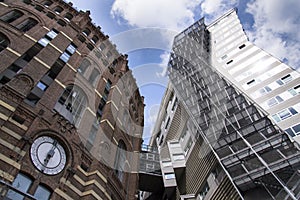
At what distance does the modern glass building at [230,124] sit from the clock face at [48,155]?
11.7 metres

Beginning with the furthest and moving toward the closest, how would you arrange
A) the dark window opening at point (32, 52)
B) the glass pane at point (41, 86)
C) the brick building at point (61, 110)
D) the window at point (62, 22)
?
the window at point (62, 22)
the dark window opening at point (32, 52)
the glass pane at point (41, 86)
the brick building at point (61, 110)

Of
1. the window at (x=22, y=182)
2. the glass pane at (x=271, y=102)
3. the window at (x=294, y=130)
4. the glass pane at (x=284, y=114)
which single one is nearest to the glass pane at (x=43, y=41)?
the window at (x=22, y=182)

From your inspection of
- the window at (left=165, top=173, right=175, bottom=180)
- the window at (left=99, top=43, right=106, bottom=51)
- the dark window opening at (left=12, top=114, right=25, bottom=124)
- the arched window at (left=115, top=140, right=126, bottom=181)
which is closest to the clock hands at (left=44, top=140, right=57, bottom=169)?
the dark window opening at (left=12, top=114, right=25, bottom=124)

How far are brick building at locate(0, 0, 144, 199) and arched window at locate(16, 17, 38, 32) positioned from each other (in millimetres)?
88

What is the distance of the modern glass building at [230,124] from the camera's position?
19094 mm

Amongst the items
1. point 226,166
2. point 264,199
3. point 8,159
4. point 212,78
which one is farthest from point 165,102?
point 8,159

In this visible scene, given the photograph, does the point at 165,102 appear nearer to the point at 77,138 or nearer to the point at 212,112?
the point at 212,112

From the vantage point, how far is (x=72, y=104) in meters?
21.6

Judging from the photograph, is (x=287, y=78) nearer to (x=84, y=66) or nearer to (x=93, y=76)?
(x=93, y=76)

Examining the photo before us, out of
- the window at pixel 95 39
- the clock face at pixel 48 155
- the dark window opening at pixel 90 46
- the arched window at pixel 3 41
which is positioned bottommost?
the clock face at pixel 48 155

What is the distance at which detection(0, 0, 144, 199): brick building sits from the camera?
15.6 m

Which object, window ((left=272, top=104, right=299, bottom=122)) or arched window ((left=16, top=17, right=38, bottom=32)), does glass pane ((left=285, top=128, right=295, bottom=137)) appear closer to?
window ((left=272, top=104, right=299, bottom=122))

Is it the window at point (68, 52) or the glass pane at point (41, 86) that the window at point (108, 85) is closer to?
the window at point (68, 52)

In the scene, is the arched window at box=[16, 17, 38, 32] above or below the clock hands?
above
